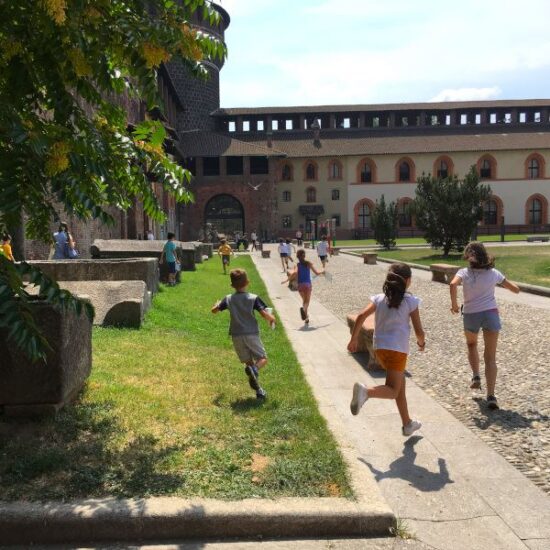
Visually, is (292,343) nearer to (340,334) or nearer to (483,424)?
(340,334)

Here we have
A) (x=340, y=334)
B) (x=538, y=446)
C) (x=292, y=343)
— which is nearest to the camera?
(x=538, y=446)

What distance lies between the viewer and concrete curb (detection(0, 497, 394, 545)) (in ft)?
12.0

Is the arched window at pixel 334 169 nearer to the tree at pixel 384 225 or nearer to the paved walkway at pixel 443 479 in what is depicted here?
the tree at pixel 384 225

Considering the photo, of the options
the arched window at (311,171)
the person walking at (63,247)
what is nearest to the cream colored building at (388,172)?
the arched window at (311,171)

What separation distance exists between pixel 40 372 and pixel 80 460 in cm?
91

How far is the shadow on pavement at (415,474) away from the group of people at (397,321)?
0.48m

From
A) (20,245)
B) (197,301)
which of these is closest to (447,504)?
(20,245)

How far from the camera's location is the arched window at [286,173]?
65562mm

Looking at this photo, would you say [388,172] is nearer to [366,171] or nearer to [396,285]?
[366,171]

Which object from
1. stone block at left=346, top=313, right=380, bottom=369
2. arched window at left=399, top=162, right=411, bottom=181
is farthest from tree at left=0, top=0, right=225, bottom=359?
arched window at left=399, top=162, right=411, bottom=181

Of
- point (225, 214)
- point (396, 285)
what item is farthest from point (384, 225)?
point (396, 285)

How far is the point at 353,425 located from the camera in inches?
225

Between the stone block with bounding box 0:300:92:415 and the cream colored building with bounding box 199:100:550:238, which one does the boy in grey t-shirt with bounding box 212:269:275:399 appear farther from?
the cream colored building with bounding box 199:100:550:238

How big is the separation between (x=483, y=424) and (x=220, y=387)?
2.65 metres
